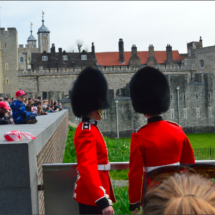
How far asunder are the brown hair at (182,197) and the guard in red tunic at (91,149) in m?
1.06

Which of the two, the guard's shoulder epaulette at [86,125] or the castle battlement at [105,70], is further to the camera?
the castle battlement at [105,70]

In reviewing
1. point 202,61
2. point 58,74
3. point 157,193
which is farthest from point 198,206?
point 202,61

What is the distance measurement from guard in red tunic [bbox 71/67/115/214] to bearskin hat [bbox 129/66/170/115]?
0.99ft

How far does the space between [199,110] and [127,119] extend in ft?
29.9

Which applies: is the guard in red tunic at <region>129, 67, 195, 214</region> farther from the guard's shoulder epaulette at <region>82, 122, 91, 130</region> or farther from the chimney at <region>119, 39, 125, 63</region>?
the chimney at <region>119, 39, 125, 63</region>

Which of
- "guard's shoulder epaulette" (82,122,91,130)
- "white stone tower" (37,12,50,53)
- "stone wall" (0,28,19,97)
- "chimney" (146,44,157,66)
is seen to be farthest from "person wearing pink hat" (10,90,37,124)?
"white stone tower" (37,12,50,53)

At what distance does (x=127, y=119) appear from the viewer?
32.8 m

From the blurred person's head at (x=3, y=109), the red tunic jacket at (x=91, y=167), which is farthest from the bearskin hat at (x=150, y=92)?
the blurred person's head at (x=3, y=109)

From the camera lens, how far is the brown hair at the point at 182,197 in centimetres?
119

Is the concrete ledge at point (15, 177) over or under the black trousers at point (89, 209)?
over

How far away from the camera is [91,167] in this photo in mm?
2416

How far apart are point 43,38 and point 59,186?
8817cm

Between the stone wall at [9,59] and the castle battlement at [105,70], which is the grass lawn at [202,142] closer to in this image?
the castle battlement at [105,70]

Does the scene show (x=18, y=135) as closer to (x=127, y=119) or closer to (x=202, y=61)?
(x=127, y=119)
